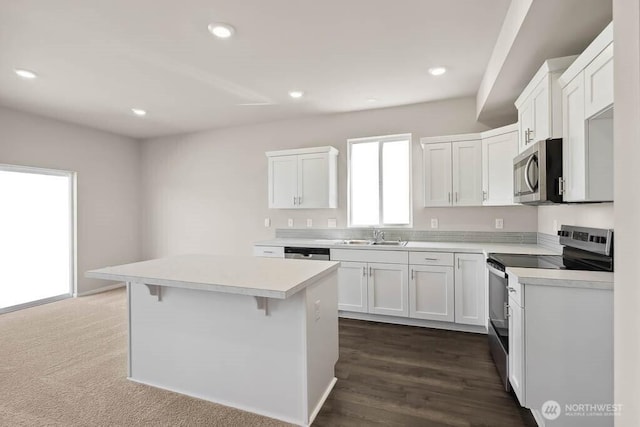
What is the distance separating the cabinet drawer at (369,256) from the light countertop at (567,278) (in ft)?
5.11

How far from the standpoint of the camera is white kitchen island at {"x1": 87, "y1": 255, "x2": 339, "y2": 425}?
1.85m

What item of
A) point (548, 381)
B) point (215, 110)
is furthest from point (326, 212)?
point (548, 381)

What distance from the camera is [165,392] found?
2199mm

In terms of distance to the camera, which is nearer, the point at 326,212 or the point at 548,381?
the point at 548,381

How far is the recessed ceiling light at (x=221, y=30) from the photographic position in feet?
7.45

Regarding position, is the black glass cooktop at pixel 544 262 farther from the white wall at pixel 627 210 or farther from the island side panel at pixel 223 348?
the island side panel at pixel 223 348

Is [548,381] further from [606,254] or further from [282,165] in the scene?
[282,165]

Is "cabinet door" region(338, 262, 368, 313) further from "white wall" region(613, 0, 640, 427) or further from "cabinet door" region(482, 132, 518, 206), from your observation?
"white wall" region(613, 0, 640, 427)

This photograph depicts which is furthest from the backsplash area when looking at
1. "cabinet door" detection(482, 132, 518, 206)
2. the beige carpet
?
the beige carpet

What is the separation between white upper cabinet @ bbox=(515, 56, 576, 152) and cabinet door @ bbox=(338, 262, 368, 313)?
2051mm

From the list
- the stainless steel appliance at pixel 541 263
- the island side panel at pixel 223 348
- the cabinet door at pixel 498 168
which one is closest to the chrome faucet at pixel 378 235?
the cabinet door at pixel 498 168

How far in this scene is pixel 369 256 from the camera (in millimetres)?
3531

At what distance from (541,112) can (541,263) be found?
3.53ft

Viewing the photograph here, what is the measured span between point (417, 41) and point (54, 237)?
5.38 meters
